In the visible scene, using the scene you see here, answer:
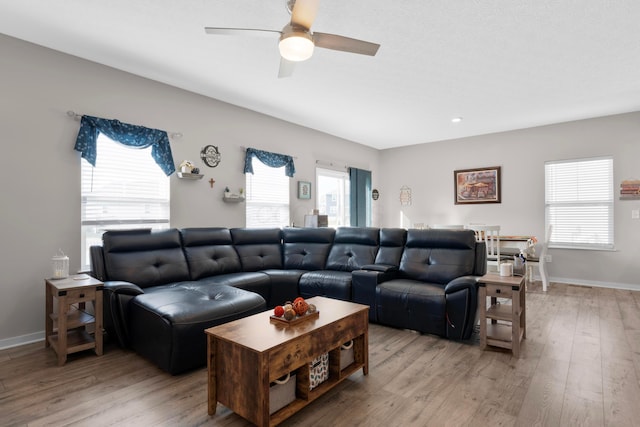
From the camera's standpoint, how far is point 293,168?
17.6ft

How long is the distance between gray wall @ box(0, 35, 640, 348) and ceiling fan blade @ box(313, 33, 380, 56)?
2.47 meters

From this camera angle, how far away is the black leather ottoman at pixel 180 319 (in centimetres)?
231

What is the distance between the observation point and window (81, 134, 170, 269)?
3.32 meters

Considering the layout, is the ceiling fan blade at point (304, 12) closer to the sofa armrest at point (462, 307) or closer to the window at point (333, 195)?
the sofa armrest at point (462, 307)

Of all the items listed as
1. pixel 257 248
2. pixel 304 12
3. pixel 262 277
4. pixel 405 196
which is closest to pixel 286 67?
pixel 304 12

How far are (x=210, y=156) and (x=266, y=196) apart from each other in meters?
1.09

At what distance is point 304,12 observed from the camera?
1884mm

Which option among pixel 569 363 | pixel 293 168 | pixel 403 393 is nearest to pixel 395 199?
pixel 293 168

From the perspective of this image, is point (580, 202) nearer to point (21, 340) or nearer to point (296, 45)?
point (296, 45)

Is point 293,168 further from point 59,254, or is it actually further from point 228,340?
point 228,340

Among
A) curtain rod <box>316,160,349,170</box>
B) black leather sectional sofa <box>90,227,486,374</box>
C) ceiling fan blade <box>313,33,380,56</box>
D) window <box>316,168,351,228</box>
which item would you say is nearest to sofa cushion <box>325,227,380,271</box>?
black leather sectional sofa <box>90,227,486,374</box>

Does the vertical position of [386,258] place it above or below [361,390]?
above

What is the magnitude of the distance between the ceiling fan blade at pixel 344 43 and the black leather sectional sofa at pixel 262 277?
6.52 ft

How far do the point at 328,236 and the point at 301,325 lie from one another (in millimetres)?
2460
